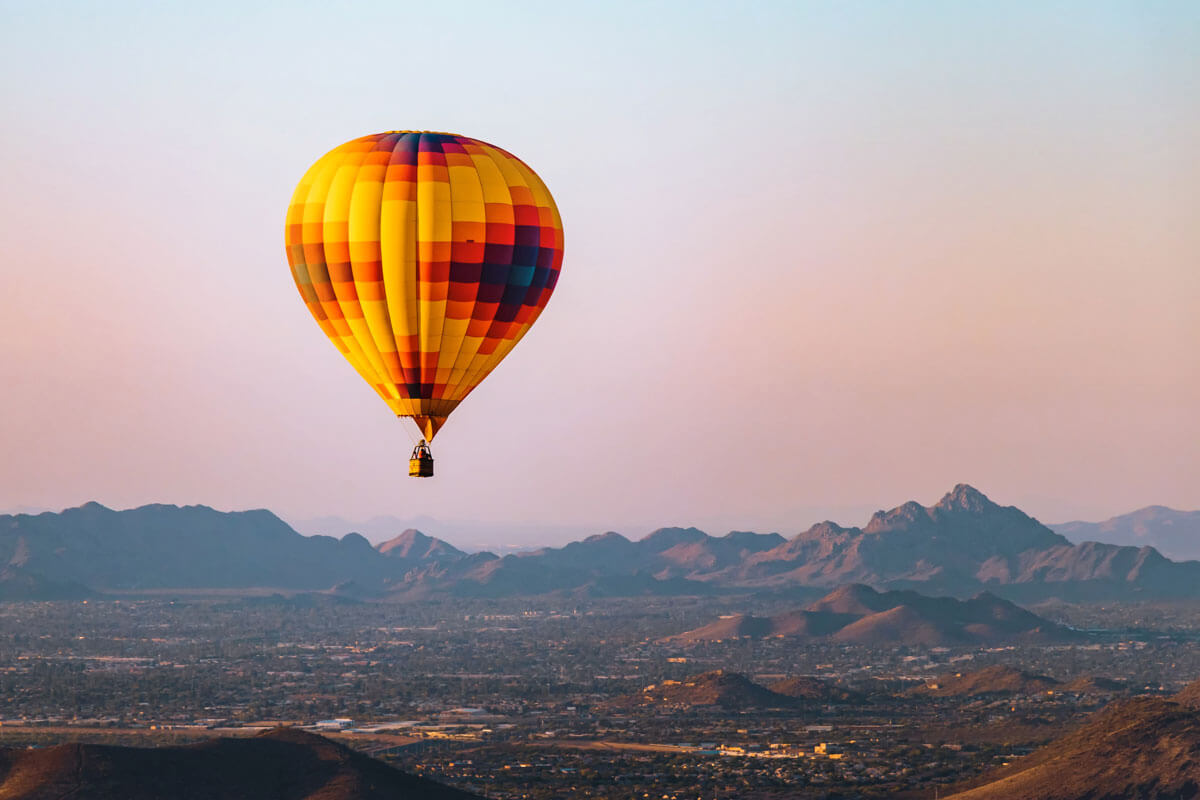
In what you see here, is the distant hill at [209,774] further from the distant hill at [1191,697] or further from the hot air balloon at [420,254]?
the distant hill at [1191,697]

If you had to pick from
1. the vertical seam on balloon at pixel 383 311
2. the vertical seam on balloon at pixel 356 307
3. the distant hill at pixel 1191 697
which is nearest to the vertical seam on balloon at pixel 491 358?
the vertical seam on balloon at pixel 383 311

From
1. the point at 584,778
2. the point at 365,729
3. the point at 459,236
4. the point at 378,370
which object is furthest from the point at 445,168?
the point at 365,729

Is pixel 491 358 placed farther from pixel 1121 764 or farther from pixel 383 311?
pixel 1121 764

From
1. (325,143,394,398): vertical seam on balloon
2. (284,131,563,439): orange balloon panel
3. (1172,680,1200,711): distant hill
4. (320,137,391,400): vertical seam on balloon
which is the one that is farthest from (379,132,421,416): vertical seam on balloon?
(1172,680,1200,711): distant hill

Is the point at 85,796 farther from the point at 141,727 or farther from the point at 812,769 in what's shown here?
the point at 141,727

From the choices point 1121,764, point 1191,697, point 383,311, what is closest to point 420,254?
point 383,311

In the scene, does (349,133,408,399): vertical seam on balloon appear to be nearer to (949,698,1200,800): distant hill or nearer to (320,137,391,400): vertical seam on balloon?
(320,137,391,400): vertical seam on balloon

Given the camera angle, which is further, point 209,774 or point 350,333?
point 209,774
